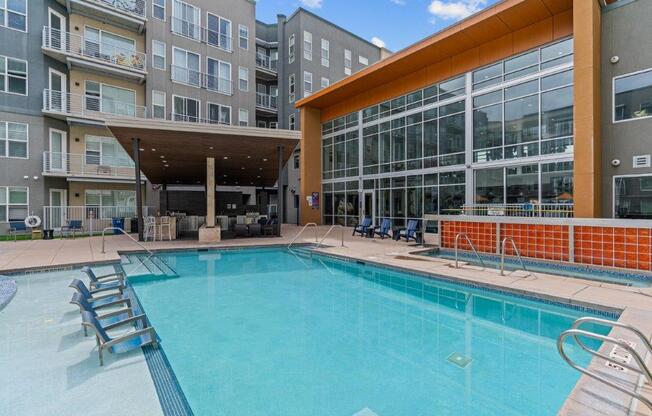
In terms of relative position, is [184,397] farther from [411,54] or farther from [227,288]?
[411,54]

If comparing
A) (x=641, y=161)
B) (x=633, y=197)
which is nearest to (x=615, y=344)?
(x=633, y=197)

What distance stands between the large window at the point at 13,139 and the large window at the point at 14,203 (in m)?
1.58

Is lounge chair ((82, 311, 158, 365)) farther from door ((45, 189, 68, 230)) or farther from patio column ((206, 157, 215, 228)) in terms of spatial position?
door ((45, 189, 68, 230))

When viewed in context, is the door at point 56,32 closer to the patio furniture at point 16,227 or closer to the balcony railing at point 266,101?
the patio furniture at point 16,227

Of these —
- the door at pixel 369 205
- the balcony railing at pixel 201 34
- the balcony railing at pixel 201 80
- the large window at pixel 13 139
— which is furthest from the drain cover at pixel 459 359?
the balcony railing at pixel 201 34

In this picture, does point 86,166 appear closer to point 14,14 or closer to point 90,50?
point 90,50

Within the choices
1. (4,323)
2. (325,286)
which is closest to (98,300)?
(4,323)

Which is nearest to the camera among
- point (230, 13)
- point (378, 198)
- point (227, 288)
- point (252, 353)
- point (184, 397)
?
point (184, 397)

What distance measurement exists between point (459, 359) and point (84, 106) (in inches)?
826

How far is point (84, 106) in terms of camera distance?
57.2ft

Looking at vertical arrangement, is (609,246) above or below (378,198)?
below

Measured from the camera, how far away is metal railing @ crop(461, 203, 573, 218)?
11098 millimetres

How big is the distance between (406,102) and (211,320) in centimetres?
1484

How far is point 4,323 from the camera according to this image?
17.1 feet
